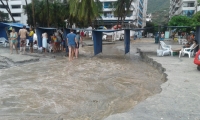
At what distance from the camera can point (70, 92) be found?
269 inches

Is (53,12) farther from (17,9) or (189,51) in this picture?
(17,9)

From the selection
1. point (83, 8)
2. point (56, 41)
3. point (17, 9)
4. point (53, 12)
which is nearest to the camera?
point (56, 41)

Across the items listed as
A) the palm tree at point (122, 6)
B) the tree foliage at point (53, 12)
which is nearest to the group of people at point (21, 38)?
the palm tree at point (122, 6)

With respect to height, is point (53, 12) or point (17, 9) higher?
point (17, 9)

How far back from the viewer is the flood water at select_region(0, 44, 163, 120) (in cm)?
523

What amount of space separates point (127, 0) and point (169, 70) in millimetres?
17685

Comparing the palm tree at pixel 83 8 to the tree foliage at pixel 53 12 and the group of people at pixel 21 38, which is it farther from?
the tree foliage at pixel 53 12

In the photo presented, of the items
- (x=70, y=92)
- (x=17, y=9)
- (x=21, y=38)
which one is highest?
(x=17, y=9)

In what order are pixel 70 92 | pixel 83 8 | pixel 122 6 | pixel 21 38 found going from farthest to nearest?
pixel 122 6 → pixel 83 8 → pixel 21 38 → pixel 70 92

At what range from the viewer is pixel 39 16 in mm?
31281

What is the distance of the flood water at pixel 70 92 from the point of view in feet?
17.2

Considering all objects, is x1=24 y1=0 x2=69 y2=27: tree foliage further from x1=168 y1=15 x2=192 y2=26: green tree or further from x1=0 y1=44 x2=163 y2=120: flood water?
x1=0 y1=44 x2=163 y2=120: flood water

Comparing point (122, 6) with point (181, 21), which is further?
point (181, 21)

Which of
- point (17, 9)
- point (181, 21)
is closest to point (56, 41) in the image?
point (181, 21)
